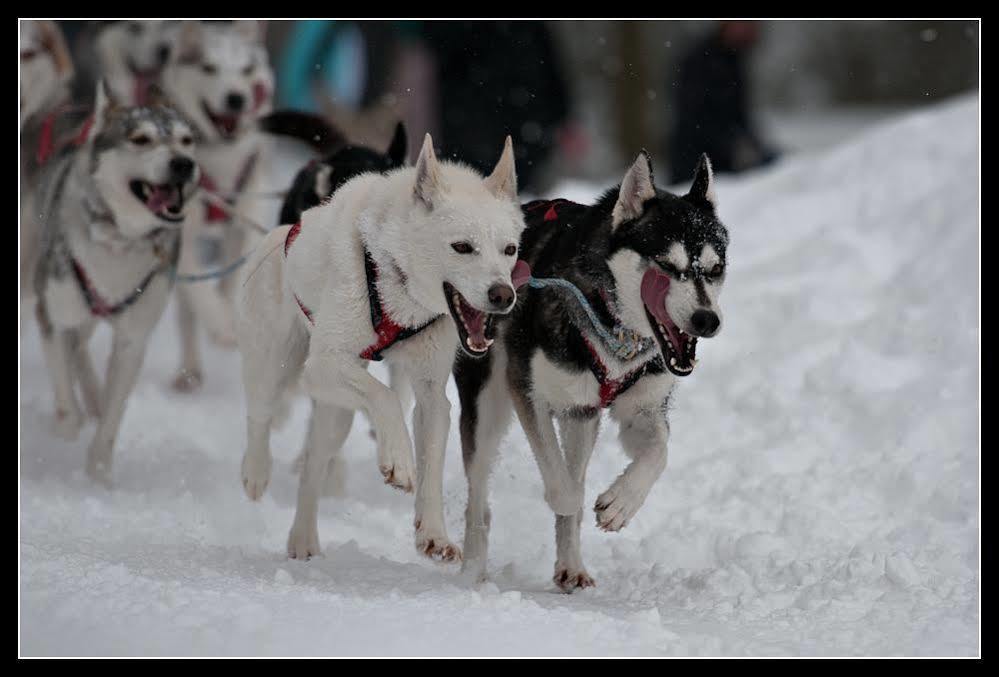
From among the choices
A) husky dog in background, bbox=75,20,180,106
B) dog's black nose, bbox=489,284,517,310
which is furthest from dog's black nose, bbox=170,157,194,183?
dog's black nose, bbox=489,284,517,310

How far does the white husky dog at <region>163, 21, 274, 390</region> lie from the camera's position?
7316mm

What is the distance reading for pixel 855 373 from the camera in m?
6.38

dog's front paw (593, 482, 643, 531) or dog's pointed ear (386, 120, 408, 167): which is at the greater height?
dog's pointed ear (386, 120, 408, 167)

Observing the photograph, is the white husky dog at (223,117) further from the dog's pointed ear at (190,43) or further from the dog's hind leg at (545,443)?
the dog's hind leg at (545,443)

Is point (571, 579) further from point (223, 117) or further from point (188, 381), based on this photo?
point (223, 117)

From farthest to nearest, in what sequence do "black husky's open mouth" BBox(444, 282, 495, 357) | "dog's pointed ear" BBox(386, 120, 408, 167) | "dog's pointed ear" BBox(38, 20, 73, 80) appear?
1. "dog's pointed ear" BBox(38, 20, 73, 80)
2. "dog's pointed ear" BBox(386, 120, 408, 167)
3. "black husky's open mouth" BBox(444, 282, 495, 357)

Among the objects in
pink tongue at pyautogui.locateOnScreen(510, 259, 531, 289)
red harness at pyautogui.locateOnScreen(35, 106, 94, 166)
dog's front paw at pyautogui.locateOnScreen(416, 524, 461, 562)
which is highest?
pink tongue at pyautogui.locateOnScreen(510, 259, 531, 289)

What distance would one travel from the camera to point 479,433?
460 cm

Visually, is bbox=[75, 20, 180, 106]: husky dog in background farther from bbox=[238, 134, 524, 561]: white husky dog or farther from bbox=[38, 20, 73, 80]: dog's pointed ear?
bbox=[238, 134, 524, 561]: white husky dog

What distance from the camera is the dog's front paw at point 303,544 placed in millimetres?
4781

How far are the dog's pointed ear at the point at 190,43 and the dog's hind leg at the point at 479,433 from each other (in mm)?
3660

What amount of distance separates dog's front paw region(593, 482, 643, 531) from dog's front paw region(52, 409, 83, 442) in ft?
9.85

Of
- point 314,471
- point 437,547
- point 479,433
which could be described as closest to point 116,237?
point 314,471

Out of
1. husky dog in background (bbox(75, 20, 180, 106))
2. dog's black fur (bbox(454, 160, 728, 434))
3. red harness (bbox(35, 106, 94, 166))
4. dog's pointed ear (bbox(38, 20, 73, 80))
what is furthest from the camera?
husky dog in background (bbox(75, 20, 180, 106))
